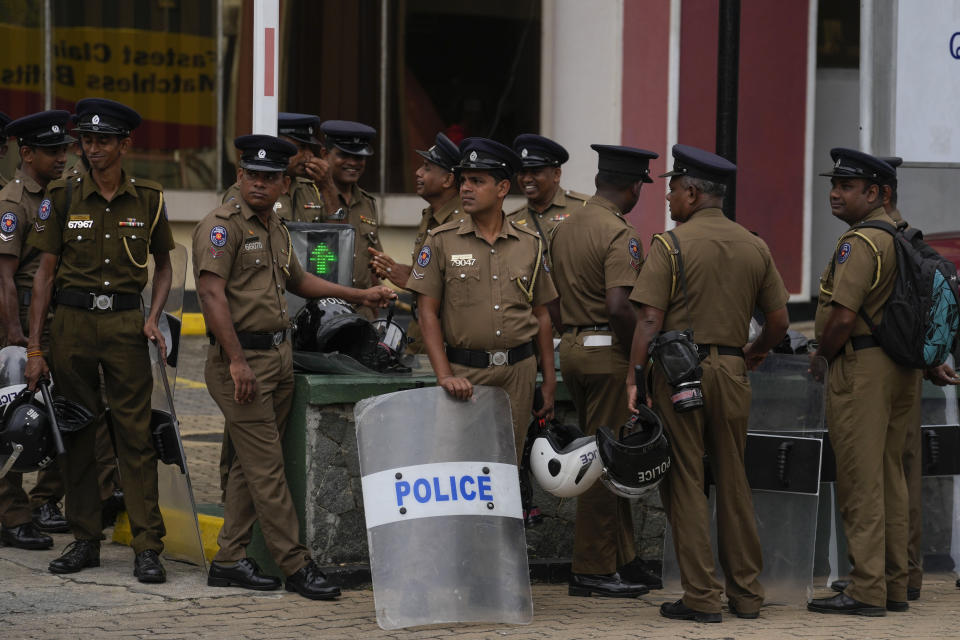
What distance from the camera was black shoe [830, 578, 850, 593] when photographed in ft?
24.9

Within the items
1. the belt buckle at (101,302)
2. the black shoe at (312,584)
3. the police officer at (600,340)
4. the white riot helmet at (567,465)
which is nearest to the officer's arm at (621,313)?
the police officer at (600,340)

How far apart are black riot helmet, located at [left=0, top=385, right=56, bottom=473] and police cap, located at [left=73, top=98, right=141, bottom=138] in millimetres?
1334

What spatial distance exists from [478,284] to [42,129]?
2.72 meters

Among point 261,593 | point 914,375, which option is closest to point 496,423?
point 261,593

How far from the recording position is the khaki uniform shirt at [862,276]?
7230mm

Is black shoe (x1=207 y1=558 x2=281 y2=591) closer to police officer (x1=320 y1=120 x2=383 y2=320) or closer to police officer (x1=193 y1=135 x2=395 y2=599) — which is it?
police officer (x1=193 y1=135 x2=395 y2=599)

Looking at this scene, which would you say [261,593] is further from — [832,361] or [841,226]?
[841,226]

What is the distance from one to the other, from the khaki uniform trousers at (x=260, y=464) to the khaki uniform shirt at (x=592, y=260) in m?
1.45

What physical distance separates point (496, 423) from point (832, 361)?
1731 mm

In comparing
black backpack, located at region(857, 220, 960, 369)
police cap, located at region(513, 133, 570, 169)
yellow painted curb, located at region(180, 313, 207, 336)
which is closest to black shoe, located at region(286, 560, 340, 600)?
police cap, located at region(513, 133, 570, 169)

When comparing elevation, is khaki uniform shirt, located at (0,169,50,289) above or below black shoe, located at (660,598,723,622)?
above

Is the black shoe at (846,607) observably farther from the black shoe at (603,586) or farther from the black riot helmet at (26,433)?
the black riot helmet at (26,433)

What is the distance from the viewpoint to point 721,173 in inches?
285

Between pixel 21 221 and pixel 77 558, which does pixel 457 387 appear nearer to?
pixel 77 558
